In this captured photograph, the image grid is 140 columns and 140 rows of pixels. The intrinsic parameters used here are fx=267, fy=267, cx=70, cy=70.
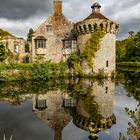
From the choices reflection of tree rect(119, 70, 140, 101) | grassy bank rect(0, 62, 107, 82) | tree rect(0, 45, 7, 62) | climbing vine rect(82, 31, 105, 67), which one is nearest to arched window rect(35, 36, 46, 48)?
tree rect(0, 45, 7, 62)

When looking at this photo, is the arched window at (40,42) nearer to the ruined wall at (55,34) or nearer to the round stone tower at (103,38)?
the ruined wall at (55,34)

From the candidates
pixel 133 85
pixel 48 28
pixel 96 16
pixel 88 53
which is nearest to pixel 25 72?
pixel 88 53

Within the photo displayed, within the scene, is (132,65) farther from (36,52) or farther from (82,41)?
(36,52)

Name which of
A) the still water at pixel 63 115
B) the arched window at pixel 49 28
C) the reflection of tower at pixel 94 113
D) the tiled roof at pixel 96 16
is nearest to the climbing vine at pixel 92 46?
the tiled roof at pixel 96 16

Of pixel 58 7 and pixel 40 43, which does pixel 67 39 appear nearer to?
pixel 40 43

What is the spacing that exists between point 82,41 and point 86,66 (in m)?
3.61

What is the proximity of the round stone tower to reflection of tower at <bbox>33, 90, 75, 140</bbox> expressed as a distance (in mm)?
13277

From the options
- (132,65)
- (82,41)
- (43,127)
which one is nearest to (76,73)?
(82,41)

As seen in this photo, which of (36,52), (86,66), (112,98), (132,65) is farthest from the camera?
(132,65)

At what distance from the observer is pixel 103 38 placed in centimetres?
Result: 3562

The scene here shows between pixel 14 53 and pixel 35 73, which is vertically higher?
pixel 14 53

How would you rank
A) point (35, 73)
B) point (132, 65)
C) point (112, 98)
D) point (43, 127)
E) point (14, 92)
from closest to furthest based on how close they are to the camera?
point (43, 127), point (112, 98), point (14, 92), point (35, 73), point (132, 65)

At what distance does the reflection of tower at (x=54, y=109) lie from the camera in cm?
1268

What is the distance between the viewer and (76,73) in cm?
3691
